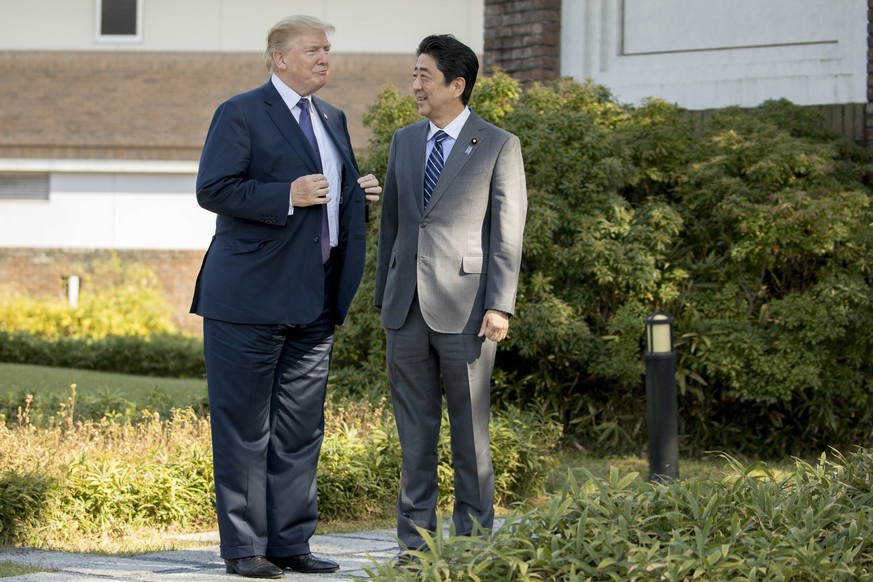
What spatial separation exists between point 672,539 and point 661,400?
387 centimetres

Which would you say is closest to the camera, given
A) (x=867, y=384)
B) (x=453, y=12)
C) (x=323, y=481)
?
(x=323, y=481)

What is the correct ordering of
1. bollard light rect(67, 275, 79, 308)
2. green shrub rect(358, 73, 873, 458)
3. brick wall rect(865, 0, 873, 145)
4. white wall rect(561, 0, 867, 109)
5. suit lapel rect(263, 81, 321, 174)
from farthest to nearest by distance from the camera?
bollard light rect(67, 275, 79, 308)
white wall rect(561, 0, 867, 109)
brick wall rect(865, 0, 873, 145)
green shrub rect(358, 73, 873, 458)
suit lapel rect(263, 81, 321, 174)

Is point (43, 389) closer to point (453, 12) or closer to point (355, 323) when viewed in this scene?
point (355, 323)

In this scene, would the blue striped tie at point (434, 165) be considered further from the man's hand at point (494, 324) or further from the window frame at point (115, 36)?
the window frame at point (115, 36)

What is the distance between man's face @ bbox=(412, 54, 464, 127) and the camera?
5.07 metres

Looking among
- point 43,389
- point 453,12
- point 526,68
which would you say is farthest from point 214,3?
point 43,389

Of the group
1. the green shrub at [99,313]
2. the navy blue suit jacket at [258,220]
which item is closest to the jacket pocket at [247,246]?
the navy blue suit jacket at [258,220]

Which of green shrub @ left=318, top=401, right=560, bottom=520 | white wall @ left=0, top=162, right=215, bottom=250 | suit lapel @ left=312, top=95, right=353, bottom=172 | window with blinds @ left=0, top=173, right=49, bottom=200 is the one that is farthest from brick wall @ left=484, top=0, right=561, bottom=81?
window with blinds @ left=0, top=173, right=49, bottom=200

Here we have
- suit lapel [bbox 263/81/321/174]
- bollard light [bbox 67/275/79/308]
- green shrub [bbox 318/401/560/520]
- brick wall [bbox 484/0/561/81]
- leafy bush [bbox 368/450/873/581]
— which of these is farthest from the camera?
bollard light [bbox 67/275/79/308]

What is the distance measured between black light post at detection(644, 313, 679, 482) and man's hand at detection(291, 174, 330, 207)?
10.3 feet

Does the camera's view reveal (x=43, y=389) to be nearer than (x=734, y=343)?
No

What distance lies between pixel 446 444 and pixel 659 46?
5.24m

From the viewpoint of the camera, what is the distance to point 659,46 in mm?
10945

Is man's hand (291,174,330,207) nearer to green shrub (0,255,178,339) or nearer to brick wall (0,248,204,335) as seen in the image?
green shrub (0,255,178,339)
